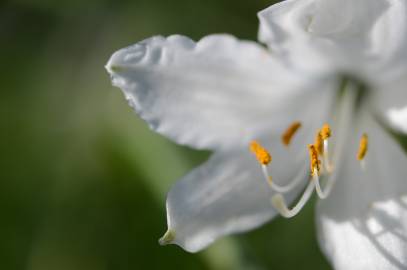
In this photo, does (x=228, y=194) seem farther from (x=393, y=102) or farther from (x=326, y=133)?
(x=393, y=102)

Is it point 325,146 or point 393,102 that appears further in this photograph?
point 393,102

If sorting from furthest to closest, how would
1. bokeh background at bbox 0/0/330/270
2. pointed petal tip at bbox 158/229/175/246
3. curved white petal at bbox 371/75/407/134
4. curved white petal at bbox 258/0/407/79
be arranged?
bokeh background at bbox 0/0/330/270
curved white petal at bbox 371/75/407/134
pointed petal tip at bbox 158/229/175/246
curved white petal at bbox 258/0/407/79

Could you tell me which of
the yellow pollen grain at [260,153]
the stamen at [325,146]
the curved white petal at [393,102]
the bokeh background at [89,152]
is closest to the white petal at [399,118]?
the curved white petal at [393,102]

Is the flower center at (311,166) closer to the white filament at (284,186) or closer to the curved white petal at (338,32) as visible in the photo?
the white filament at (284,186)

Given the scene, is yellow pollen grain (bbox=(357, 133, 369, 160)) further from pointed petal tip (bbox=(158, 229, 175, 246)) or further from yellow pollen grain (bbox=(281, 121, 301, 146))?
pointed petal tip (bbox=(158, 229, 175, 246))

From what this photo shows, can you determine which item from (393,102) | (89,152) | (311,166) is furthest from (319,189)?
(89,152)

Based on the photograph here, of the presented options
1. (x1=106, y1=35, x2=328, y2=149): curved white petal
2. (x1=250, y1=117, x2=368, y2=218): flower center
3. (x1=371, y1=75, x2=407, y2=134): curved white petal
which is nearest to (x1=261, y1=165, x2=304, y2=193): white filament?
(x1=250, y1=117, x2=368, y2=218): flower center

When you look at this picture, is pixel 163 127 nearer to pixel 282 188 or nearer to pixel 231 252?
pixel 282 188
